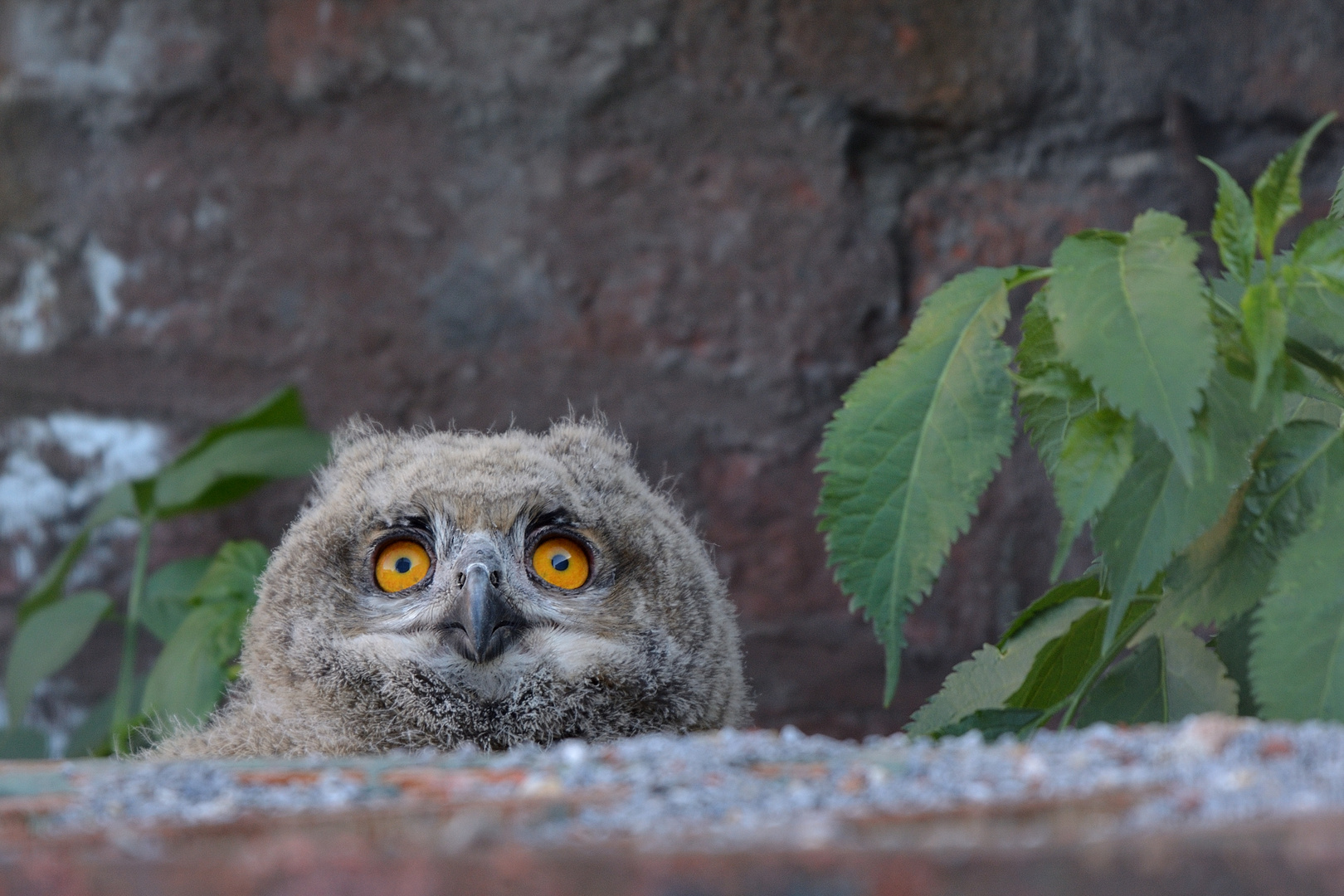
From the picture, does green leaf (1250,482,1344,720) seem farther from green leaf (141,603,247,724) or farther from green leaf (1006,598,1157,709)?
green leaf (141,603,247,724)

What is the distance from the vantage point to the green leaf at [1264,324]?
1173mm

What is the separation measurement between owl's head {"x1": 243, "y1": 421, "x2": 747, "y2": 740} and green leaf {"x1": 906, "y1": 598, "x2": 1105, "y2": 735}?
56 cm

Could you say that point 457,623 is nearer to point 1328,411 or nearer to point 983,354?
point 983,354

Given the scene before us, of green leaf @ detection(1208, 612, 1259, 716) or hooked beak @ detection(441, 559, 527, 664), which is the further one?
hooked beak @ detection(441, 559, 527, 664)

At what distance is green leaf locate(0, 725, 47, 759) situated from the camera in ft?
8.76

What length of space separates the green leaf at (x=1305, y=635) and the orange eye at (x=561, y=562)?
3.51 ft

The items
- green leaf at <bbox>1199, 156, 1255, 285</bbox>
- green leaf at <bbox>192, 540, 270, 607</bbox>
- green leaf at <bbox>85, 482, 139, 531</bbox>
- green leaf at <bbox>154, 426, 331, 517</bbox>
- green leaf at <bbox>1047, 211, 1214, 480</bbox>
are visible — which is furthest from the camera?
green leaf at <bbox>85, 482, 139, 531</bbox>

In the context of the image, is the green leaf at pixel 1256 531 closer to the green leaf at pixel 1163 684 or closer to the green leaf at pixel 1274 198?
the green leaf at pixel 1163 684

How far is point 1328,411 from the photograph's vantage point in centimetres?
155

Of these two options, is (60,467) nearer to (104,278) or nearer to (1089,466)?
(104,278)

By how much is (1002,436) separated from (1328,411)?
511mm

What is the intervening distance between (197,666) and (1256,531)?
1.75 m

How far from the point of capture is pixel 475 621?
1.83 meters

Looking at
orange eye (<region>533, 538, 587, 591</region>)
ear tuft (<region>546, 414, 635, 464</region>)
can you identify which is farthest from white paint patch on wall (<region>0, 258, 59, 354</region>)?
orange eye (<region>533, 538, 587, 591</region>)
